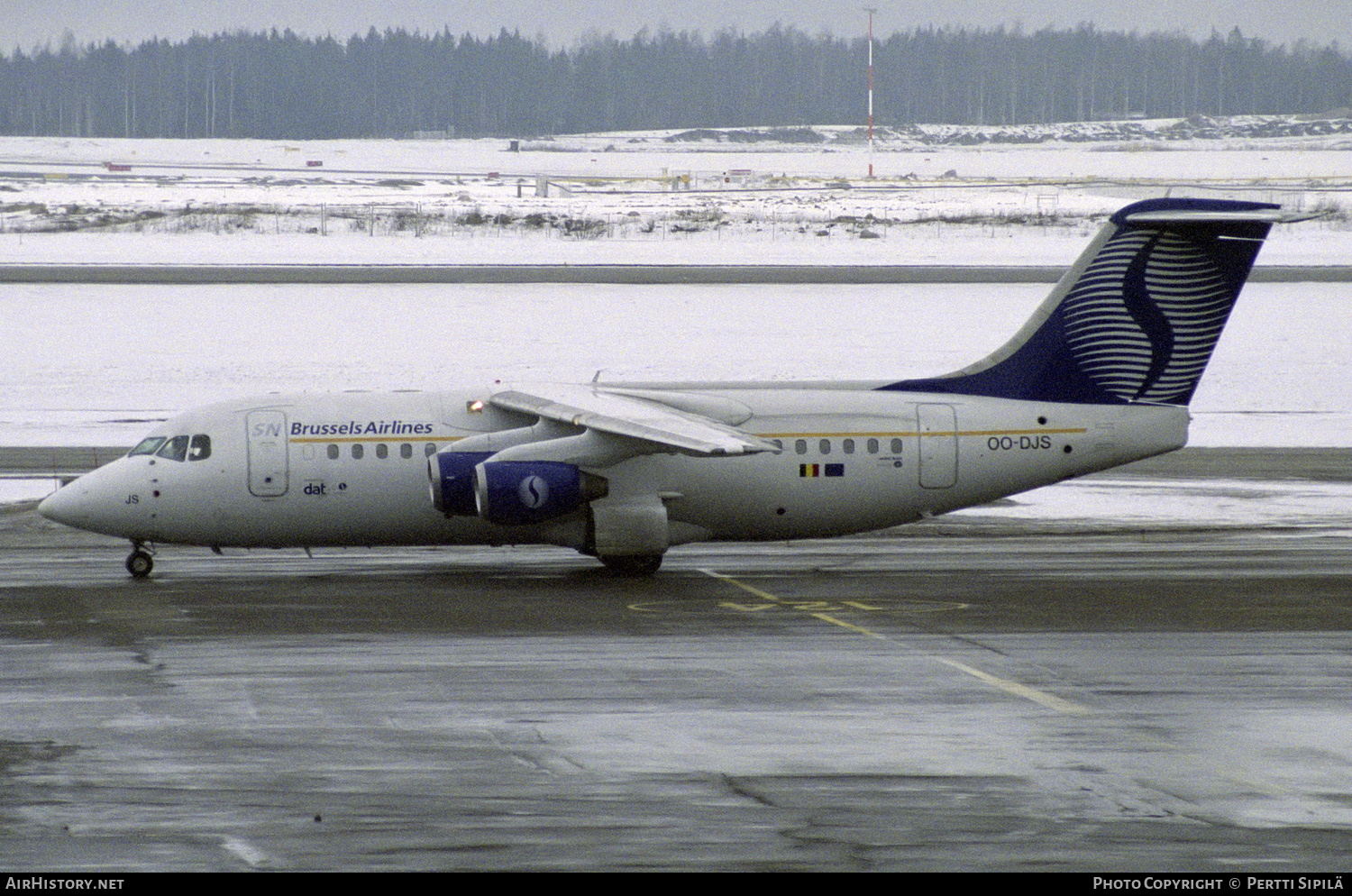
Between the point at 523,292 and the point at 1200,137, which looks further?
the point at 1200,137

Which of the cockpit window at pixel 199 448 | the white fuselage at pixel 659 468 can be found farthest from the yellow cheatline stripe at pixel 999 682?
the cockpit window at pixel 199 448

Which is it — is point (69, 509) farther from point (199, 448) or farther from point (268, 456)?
point (268, 456)

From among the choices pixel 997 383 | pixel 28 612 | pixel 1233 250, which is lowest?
pixel 28 612

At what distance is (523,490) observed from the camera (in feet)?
79.1

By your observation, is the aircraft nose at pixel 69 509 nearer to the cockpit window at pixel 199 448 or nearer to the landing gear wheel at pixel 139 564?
the landing gear wheel at pixel 139 564

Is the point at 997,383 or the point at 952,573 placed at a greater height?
the point at 997,383


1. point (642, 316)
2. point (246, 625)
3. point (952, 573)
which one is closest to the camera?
point (246, 625)

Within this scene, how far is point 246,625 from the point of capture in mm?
21266

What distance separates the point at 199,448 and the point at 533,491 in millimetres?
5385

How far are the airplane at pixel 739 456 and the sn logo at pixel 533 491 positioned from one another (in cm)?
33

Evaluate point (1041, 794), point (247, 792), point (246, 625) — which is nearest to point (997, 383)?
point (246, 625)

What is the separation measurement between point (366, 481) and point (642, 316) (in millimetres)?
30693

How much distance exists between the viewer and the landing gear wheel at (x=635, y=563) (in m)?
25.3

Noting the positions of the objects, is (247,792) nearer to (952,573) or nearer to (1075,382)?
(952,573)
